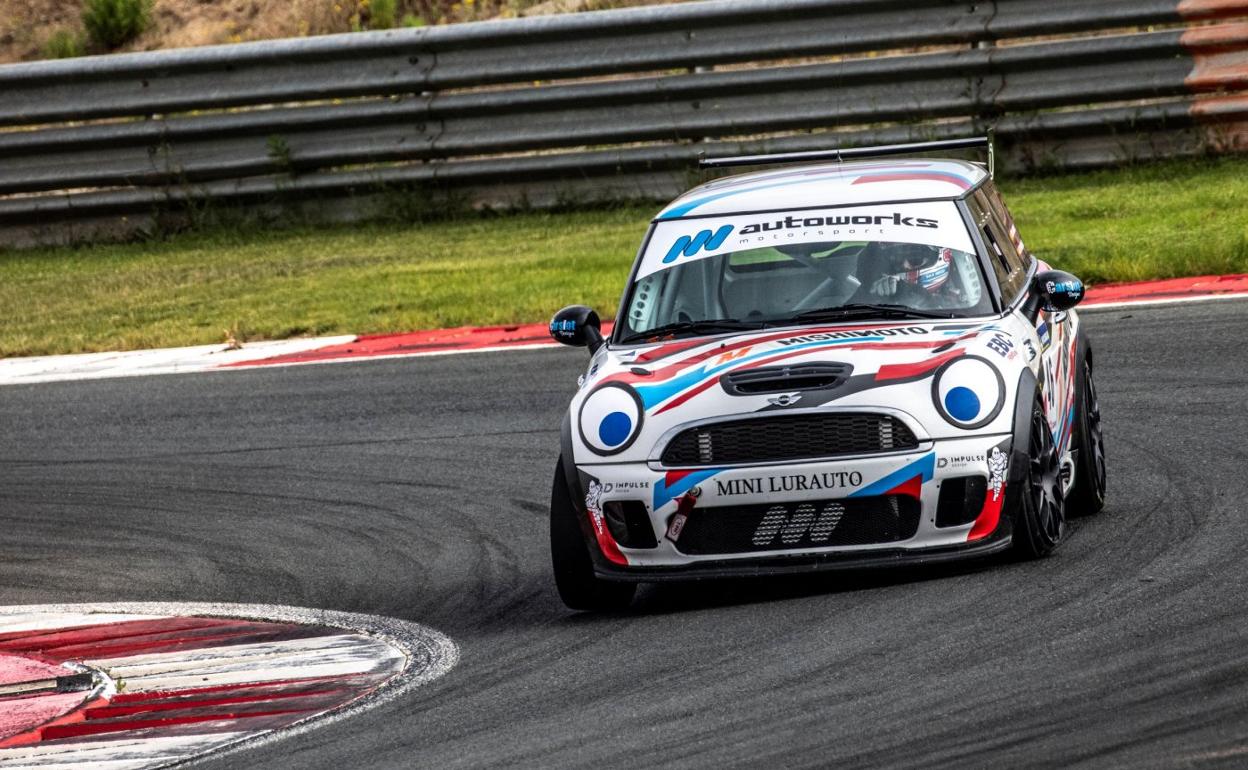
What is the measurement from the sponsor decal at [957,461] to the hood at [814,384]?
79 mm

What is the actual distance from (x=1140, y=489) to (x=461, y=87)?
11163 millimetres

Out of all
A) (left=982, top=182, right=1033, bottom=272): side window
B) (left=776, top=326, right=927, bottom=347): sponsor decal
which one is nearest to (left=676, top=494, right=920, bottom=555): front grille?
(left=776, top=326, right=927, bottom=347): sponsor decal

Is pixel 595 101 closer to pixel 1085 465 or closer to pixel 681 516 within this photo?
pixel 1085 465

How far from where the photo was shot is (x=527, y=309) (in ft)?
46.4

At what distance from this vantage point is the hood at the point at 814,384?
21.7 ft

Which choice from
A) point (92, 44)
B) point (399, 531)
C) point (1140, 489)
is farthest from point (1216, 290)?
point (92, 44)

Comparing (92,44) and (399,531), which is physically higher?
(92,44)

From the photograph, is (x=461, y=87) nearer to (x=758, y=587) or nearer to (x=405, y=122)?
(x=405, y=122)

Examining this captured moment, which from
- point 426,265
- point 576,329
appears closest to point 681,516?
point 576,329

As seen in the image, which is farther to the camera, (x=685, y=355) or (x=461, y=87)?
(x=461, y=87)

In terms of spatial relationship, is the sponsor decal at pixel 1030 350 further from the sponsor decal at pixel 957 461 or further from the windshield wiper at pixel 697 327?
the windshield wiper at pixel 697 327

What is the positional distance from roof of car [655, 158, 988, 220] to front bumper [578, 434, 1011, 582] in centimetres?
153

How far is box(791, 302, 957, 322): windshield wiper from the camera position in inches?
287

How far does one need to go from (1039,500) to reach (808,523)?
2.82 feet
